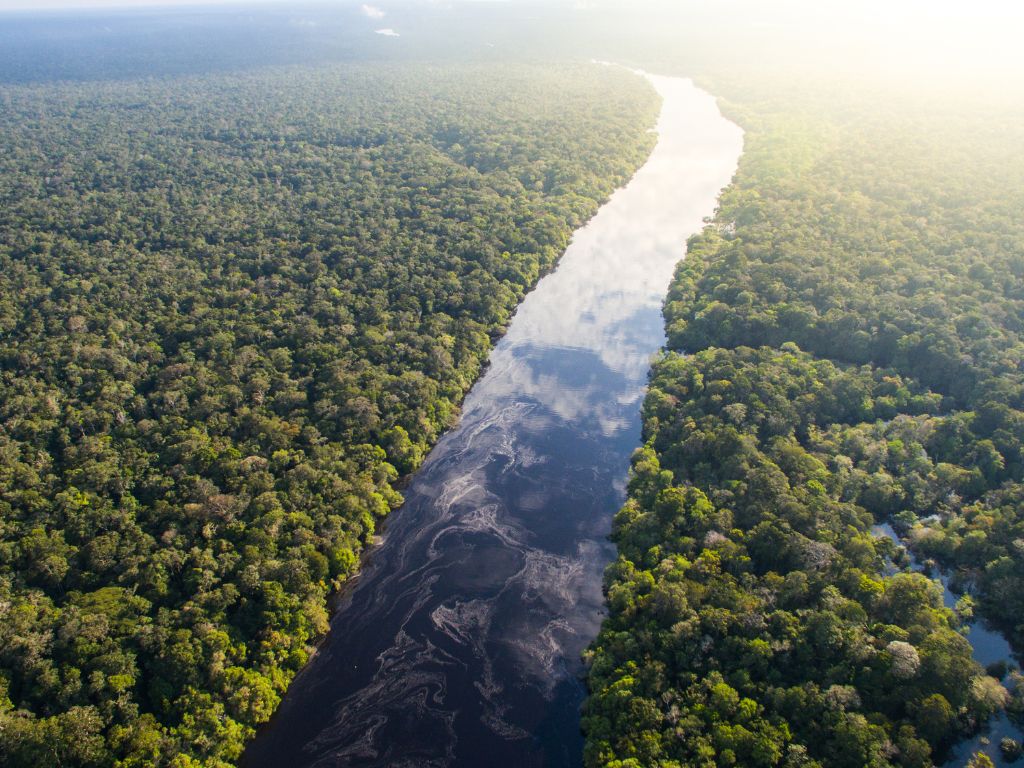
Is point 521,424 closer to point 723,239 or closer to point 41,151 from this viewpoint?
point 723,239

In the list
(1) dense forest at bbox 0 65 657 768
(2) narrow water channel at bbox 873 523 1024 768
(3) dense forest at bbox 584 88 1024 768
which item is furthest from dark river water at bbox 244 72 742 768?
(2) narrow water channel at bbox 873 523 1024 768

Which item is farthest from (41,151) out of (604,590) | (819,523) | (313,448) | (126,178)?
(819,523)

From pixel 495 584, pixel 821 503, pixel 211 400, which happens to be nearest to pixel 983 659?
pixel 821 503

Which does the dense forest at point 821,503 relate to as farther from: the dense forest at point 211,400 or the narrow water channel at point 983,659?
the dense forest at point 211,400

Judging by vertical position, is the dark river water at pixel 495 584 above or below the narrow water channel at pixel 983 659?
above

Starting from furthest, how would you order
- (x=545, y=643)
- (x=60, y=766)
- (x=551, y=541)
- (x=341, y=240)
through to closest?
1. (x=341, y=240)
2. (x=551, y=541)
3. (x=545, y=643)
4. (x=60, y=766)

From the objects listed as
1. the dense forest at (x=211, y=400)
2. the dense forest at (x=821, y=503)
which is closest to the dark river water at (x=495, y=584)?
the dense forest at (x=211, y=400)

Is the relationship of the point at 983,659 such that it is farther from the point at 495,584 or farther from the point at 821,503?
the point at 495,584

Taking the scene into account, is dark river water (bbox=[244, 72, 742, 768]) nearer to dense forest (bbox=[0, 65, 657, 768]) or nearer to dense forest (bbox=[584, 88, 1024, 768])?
dense forest (bbox=[0, 65, 657, 768])
